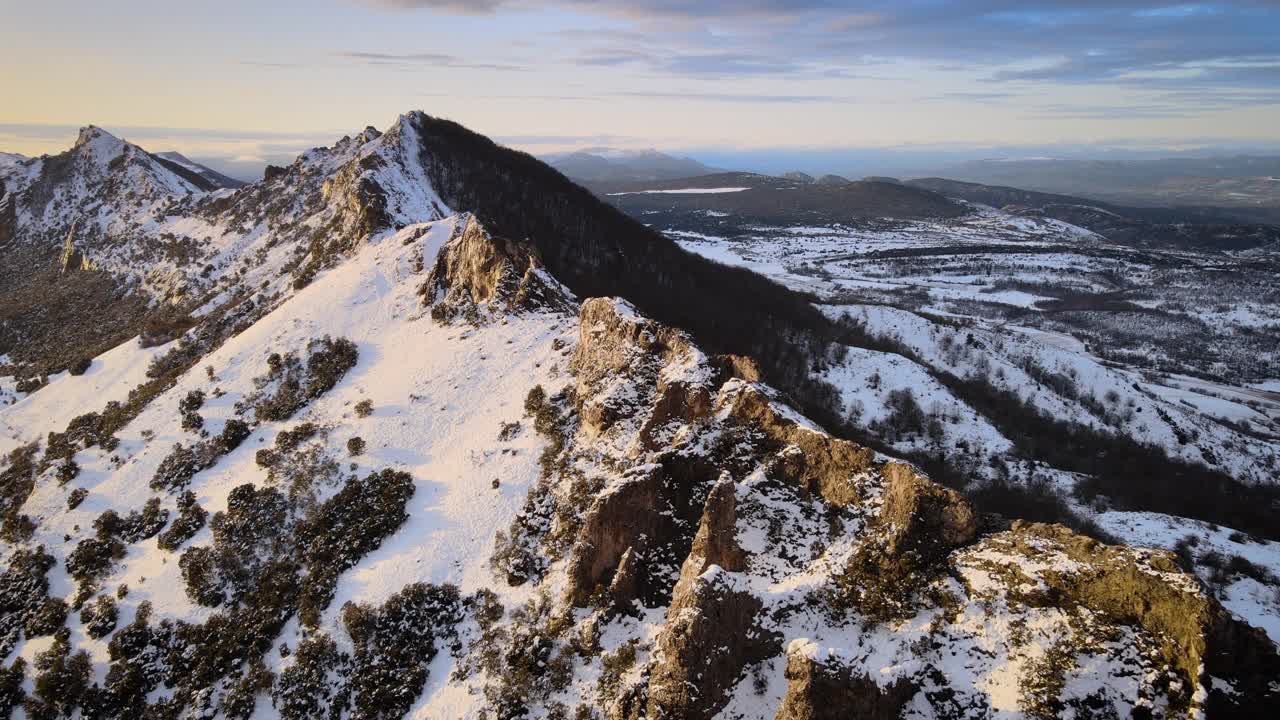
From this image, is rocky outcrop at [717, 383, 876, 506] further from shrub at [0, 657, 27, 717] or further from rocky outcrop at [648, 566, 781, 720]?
shrub at [0, 657, 27, 717]

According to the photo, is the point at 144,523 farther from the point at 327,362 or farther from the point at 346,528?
the point at 327,362

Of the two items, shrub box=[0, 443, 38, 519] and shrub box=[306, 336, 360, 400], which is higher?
shrub box=[306, 336, 360, 400]

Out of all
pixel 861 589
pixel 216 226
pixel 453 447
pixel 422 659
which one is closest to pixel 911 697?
pixel 861 589

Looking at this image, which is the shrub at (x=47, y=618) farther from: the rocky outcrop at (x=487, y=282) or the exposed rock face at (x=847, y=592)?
the exposed rock face at (x=847, y=592)

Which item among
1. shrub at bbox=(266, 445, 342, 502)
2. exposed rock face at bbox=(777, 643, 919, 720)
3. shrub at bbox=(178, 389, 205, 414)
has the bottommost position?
shrub at bbox=(266, 445, 342, 502)

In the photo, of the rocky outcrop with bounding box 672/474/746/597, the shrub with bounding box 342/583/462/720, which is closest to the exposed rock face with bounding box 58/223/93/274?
the shrub with bounding box 342/583/462/720

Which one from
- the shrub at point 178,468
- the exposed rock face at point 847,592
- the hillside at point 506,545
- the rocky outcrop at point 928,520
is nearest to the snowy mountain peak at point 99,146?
the hillside at point 506,545
